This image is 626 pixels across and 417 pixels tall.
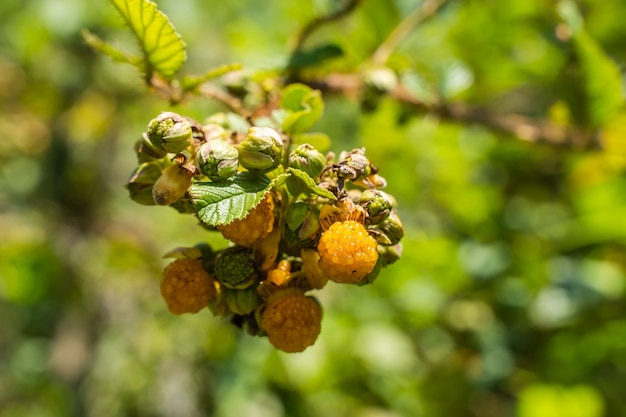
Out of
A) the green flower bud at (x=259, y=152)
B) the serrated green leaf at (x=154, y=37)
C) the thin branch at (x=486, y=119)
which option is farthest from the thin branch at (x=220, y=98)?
the thin branch at (x=486, y=119)

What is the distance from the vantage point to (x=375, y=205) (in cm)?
83

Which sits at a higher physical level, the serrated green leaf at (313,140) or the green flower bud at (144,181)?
the serrated green leaf at (313,140)

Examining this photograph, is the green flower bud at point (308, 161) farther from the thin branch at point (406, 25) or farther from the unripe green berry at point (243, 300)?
the thin branch at point (406, 25)

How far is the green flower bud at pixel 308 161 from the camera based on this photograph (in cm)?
83

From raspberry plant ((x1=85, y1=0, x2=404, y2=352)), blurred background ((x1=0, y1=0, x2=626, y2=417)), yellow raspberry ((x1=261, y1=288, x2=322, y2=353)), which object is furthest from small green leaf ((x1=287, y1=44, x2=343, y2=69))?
yellow raspberry ((x1=261, y1=288, x2=322, y2=353))

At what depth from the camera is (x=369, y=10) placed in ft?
Result: 5.59

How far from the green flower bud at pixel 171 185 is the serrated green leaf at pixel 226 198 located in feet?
0.17

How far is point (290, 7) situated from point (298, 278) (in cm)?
151

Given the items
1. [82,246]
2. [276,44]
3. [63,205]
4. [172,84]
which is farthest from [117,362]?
[172,84]

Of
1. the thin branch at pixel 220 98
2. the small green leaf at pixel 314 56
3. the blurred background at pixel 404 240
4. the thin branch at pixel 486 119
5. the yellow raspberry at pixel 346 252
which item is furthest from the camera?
the blurred background at pixel 404 240

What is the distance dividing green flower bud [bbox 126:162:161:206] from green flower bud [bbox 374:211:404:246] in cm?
33

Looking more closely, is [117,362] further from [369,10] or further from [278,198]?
[278,198]

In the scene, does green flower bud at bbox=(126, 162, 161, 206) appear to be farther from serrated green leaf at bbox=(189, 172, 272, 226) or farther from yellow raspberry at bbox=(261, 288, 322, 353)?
yellow raspberry at bbox=(261, 288, 322, 353)

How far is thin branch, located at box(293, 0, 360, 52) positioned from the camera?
1411 millimetres
